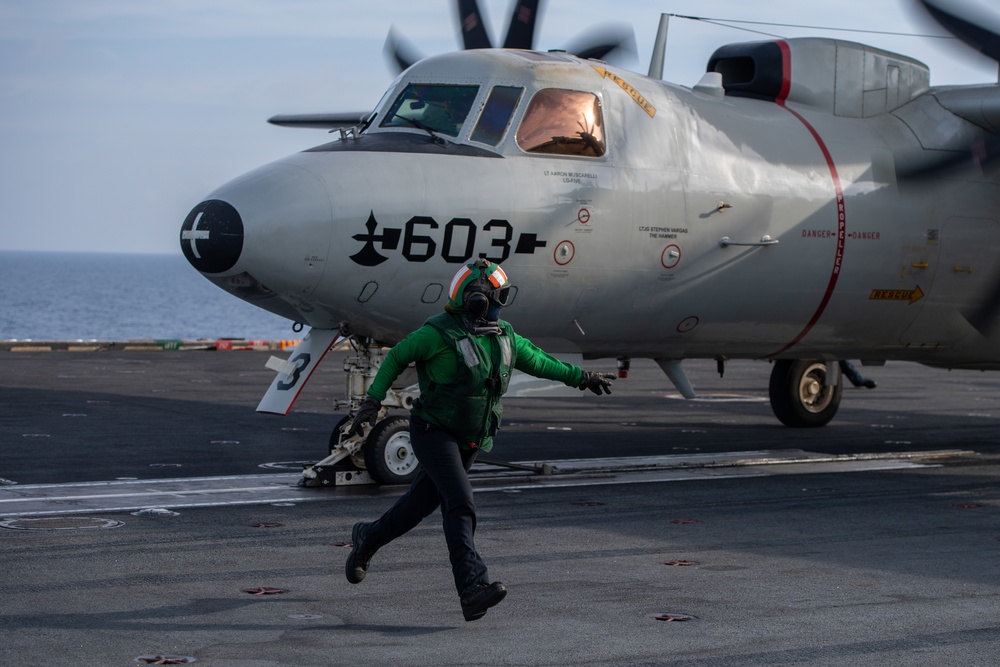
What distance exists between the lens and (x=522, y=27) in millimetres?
16469

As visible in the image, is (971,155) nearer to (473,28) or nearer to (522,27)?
(522,27)

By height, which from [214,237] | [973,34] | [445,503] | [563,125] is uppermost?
[973,34]

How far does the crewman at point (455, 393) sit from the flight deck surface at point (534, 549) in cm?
58

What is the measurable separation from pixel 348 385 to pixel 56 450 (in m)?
4.71

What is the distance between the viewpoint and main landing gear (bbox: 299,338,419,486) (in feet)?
44.1

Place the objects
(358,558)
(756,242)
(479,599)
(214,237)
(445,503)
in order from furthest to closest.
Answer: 1. (756,242)
2. (214,237)
3. (358,558)
4. (445,503)
5. (479,599)

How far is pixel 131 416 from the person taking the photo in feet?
67.1

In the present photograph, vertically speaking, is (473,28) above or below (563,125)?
above

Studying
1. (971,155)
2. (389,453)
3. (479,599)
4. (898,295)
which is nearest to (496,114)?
(389,453)

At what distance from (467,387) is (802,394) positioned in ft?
44.7

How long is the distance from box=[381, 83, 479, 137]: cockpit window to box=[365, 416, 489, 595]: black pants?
6.13 metres

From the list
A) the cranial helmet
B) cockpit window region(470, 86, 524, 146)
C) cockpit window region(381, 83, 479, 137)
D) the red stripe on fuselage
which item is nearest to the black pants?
the cranial helmet

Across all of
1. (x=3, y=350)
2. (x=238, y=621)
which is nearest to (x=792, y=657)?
(x=238, y=621)

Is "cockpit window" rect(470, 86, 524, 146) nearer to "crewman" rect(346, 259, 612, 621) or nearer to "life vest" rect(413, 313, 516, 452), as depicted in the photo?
"crewman" rect(346, 259, 612, 621)
